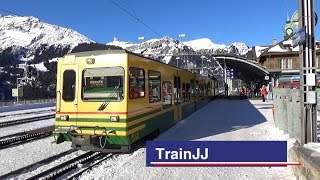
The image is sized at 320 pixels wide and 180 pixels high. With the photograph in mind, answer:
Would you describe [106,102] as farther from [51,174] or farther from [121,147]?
[51,174]

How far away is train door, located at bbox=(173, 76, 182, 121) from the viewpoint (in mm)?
15138

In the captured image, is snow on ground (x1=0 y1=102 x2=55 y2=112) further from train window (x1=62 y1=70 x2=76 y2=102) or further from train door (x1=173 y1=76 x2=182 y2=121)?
train window (x1=62 y1=70 x2=76 y2=102)

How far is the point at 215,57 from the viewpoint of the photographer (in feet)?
158

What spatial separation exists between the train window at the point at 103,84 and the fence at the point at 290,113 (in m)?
4.41

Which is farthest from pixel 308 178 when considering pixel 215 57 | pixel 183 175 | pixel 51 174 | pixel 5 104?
pixel 215 57

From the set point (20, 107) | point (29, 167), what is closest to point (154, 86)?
point (29, 167)

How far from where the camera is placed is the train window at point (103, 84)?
31.9 ft

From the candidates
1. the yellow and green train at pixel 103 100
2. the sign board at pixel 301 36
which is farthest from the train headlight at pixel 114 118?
the sign board at pixel 301 36

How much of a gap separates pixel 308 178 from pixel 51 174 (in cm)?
510

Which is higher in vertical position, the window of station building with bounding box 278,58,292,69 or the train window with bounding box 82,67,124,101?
the window of station building with bounding box 278,58,292,69

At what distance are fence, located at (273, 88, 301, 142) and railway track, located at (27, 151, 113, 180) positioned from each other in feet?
15.9

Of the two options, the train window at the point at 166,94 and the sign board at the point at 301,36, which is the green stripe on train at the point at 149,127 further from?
the sign board at the point at 301,36

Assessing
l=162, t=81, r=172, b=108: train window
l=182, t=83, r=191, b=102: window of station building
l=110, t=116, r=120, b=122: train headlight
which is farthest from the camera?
l=182, t=83, r=191, b=102: window of station building

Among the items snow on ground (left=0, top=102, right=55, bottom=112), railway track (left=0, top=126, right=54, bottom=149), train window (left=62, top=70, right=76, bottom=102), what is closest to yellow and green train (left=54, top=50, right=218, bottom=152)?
train window (left=62, top=70, right=76, bottom=102)
